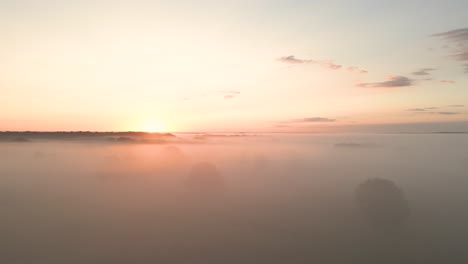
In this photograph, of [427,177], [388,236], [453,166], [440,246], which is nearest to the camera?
[440,246]

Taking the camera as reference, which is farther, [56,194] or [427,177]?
[427,177]

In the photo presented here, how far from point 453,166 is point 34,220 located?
307 feet

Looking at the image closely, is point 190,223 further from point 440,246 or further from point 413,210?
point 413,210

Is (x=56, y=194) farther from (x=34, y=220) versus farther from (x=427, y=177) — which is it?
(x=427, y=177)

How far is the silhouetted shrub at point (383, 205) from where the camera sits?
34875 mm

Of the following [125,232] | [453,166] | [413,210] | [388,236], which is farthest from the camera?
[453,166]

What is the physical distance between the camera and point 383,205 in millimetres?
37719

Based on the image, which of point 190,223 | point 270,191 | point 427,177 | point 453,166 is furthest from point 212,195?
point 453,166

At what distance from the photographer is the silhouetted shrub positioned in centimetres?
3488

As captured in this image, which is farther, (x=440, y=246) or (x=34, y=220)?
(x=34, y=220)

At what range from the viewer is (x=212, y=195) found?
53.3 meters

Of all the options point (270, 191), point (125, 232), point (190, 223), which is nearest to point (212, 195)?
point (270, 191)

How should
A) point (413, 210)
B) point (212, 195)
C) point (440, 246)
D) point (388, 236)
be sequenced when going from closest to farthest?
point (440, 246)
point (388, 236)
point (413, 210)
point (212, 195)

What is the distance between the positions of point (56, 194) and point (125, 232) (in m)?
29.7
